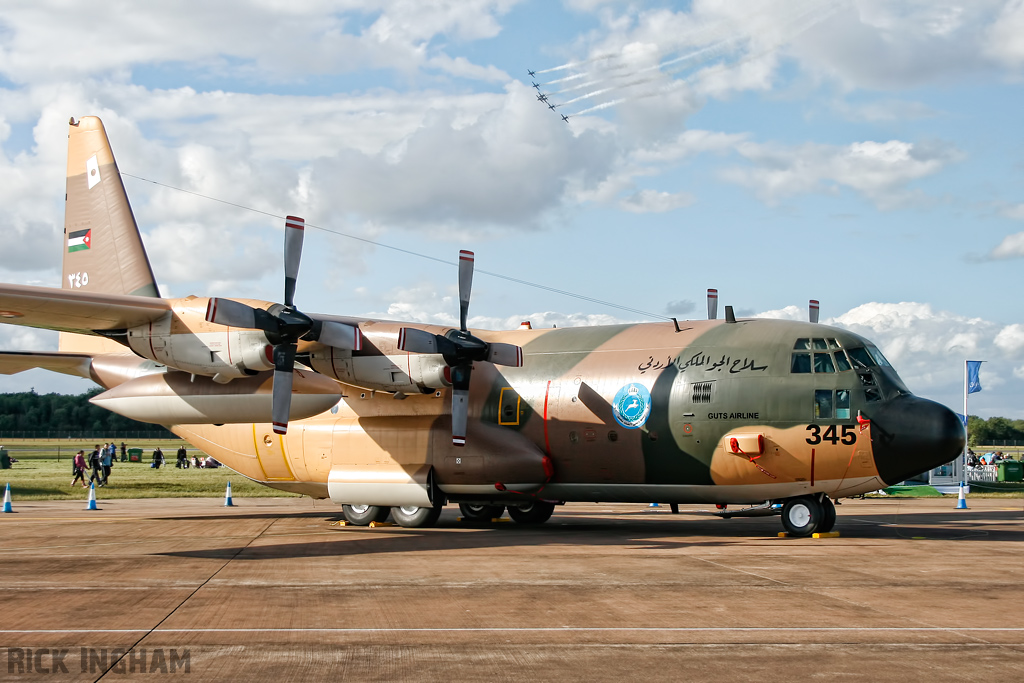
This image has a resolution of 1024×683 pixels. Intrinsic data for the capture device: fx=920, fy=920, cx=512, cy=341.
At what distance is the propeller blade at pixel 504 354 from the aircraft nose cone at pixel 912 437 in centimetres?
720

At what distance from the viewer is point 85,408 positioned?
136 metres

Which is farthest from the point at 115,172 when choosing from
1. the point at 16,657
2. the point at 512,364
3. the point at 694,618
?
the point at 694,618

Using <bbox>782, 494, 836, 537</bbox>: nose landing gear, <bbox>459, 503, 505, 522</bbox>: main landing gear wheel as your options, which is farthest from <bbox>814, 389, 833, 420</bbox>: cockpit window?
<bbox>459, 503, 505, 522</bbox>: main landing gear wheel

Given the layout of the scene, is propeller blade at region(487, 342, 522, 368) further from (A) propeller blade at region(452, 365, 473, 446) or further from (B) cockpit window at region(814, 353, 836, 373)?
(B) cockpit window at region(814, 353, 836, 373)

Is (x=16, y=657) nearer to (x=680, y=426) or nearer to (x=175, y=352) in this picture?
(x=175, y=352)

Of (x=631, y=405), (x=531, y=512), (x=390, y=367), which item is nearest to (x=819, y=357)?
(x=631, y=405)

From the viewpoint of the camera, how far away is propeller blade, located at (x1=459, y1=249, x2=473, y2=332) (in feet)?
66.7

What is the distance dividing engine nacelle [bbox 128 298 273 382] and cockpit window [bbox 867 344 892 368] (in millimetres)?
11878

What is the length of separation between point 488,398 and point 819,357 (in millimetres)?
7279

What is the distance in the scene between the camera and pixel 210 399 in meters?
19.0

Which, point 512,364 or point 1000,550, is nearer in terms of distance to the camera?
point 1000,550

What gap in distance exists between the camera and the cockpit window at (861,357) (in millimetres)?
18119

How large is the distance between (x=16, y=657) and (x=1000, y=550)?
1606 centimetres

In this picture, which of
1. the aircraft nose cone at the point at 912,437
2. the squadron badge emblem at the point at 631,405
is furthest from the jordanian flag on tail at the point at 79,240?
the aircraft nose cone at the point at 912,437
